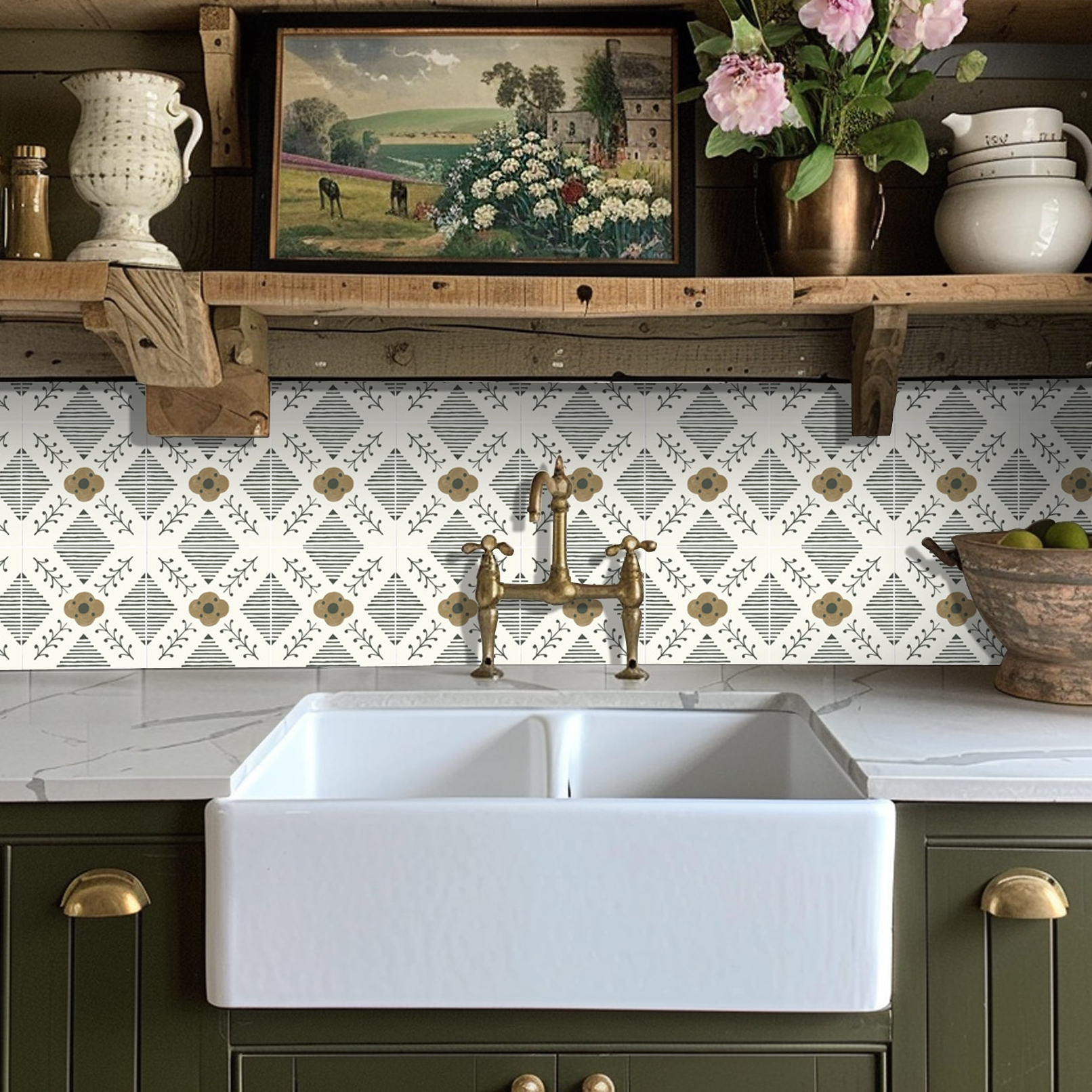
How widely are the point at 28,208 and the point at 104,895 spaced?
92 cm

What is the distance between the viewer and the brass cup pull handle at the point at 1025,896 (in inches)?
46.2

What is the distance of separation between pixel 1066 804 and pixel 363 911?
28.2 inches

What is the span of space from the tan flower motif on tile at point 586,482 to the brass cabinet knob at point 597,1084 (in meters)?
0.87

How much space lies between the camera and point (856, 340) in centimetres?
170

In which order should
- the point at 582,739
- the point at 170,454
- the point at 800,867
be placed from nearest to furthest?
the point at 800,867 < the point at 582,739 < the point at 170,454

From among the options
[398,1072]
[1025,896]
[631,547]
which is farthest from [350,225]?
[1025,896]

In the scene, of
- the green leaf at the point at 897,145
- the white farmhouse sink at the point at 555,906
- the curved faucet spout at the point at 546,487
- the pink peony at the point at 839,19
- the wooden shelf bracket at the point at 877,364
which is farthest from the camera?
the curved faucet spout at the point at 546,487

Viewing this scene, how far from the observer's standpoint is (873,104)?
145 cm

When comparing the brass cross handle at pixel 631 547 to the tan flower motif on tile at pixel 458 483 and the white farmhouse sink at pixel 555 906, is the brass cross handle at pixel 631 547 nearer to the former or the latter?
the tan flower motif on tile at pixel 458 483

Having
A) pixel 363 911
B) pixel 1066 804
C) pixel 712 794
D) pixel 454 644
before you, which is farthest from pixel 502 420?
pixel 1066 804

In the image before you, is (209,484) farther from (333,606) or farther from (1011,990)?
(1011,990)

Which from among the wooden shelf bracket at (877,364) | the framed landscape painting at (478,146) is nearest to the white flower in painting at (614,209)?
the framed landscape painting at (478,146)

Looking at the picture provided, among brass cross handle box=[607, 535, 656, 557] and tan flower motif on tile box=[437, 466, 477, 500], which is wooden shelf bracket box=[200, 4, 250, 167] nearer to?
tan flower motif on tile box=[437, 466, 477, 500]

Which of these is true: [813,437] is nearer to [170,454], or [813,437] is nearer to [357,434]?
[357,434]
